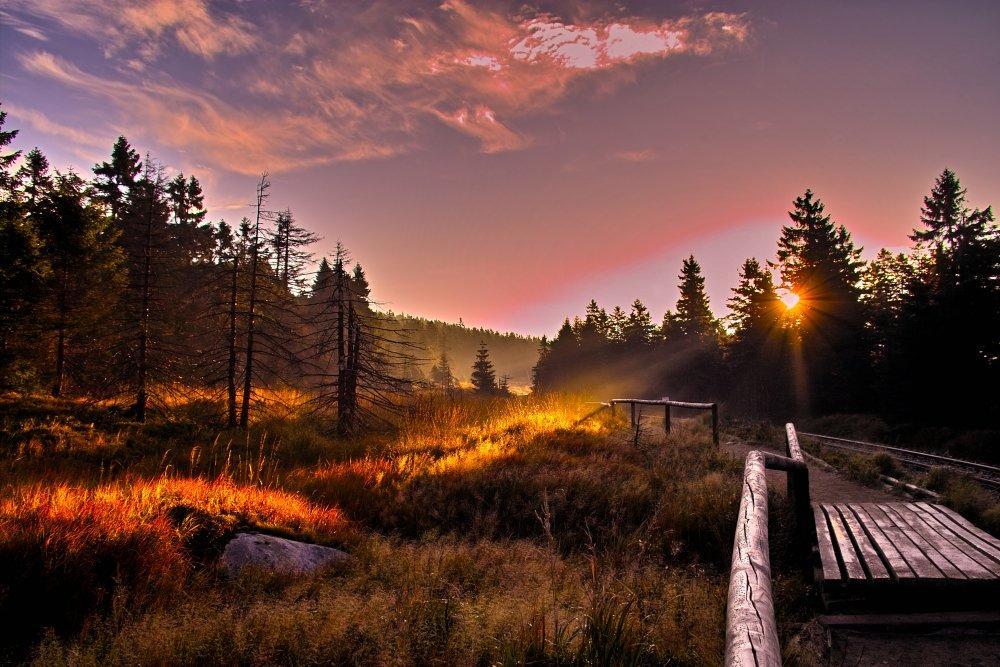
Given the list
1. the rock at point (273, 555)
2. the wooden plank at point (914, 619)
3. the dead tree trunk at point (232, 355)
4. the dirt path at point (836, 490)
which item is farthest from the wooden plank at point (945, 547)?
the dead tree trunk at point (232, 355)

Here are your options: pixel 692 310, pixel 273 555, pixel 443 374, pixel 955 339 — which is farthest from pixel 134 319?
pixel 443 374

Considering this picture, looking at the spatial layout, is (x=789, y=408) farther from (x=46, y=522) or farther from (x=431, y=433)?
(x=46, y=522)

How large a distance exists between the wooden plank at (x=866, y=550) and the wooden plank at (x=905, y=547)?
17 centimetres

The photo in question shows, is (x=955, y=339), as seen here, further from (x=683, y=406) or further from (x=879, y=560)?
(x=879, y=560)

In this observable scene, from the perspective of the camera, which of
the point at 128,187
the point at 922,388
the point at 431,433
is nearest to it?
the point at 431,433

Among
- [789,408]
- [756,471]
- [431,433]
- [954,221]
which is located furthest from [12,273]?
[954,221]

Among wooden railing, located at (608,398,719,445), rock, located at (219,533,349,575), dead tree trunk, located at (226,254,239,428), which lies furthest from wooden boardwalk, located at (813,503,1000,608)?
dead tree trunk, located at (226,254,239,428)

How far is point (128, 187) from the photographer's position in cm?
3098

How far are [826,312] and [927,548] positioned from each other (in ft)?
118

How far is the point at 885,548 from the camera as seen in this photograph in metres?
3.80

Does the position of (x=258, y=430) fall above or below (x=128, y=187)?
below

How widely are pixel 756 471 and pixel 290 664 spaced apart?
3782 mm

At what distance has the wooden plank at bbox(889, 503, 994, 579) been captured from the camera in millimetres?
3270

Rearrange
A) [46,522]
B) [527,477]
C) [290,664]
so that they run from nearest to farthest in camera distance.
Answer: [290,664] → [46,522] → [527,477]
